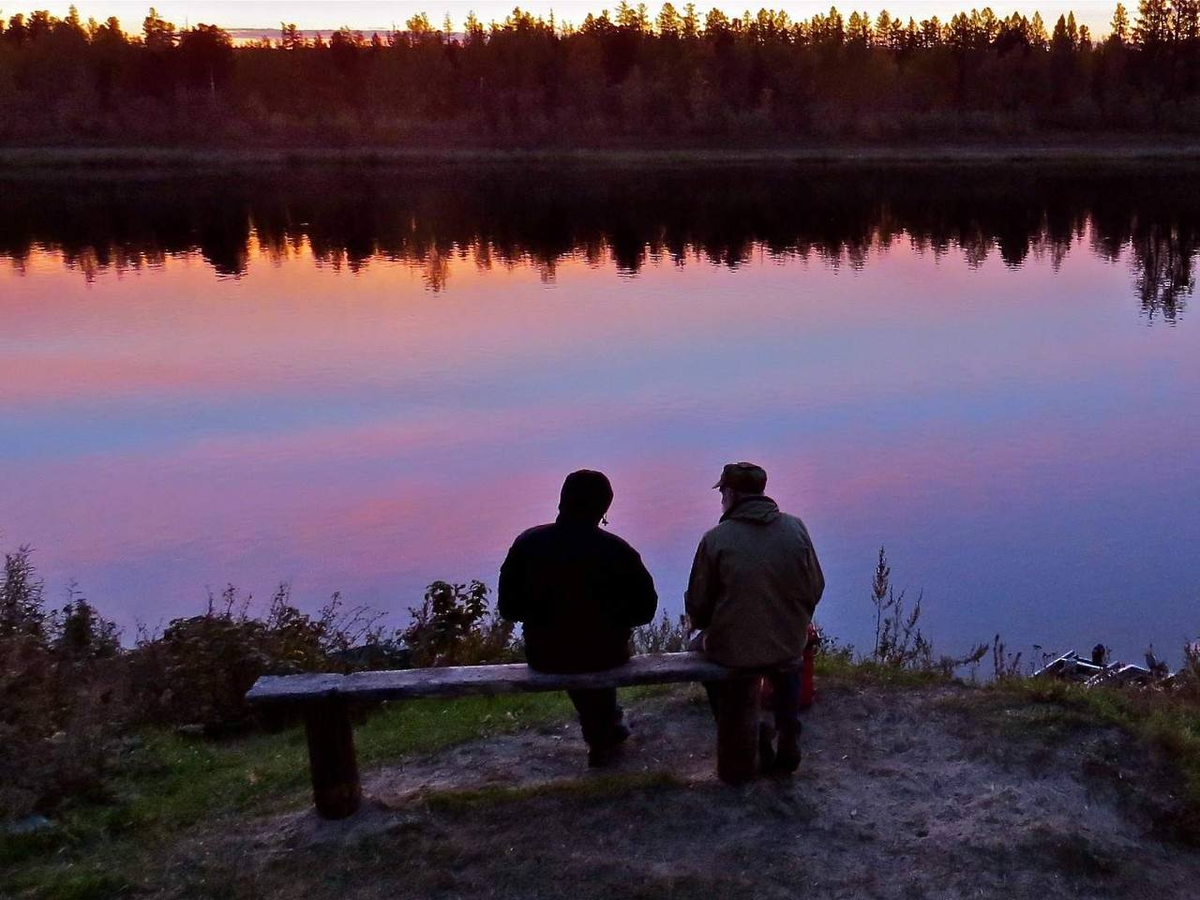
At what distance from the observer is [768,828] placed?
16.0ft

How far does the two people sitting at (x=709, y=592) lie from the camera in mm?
4977

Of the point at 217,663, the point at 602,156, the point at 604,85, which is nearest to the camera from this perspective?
the point at 217,663

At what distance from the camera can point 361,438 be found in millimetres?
15117

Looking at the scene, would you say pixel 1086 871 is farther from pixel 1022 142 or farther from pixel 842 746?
pixel 1022 142

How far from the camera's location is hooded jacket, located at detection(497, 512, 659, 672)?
4.98 metres

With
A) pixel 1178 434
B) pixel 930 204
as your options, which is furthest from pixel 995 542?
pixel 930 204

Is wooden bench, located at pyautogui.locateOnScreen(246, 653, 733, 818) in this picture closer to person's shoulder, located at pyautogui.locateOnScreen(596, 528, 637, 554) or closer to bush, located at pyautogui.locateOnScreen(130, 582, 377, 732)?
person's shoulder, located at pyautogui.locateOnScreen(596, 528, 637, 554)

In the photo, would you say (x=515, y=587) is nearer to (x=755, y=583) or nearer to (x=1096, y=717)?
(x=755, y=583)

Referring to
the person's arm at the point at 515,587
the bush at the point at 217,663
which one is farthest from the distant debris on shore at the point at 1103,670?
the bush at the point at 217,663

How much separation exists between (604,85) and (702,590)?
72582 mm

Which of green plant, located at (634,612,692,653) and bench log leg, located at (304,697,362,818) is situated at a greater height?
bench log leg, located at (304,697,362,818)

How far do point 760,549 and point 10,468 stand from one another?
11.4 metres

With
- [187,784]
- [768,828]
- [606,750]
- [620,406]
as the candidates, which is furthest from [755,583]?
[620,406]

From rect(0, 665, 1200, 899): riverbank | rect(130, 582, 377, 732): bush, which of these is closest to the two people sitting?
rect(0, 665, 1200, 899): riverbank
